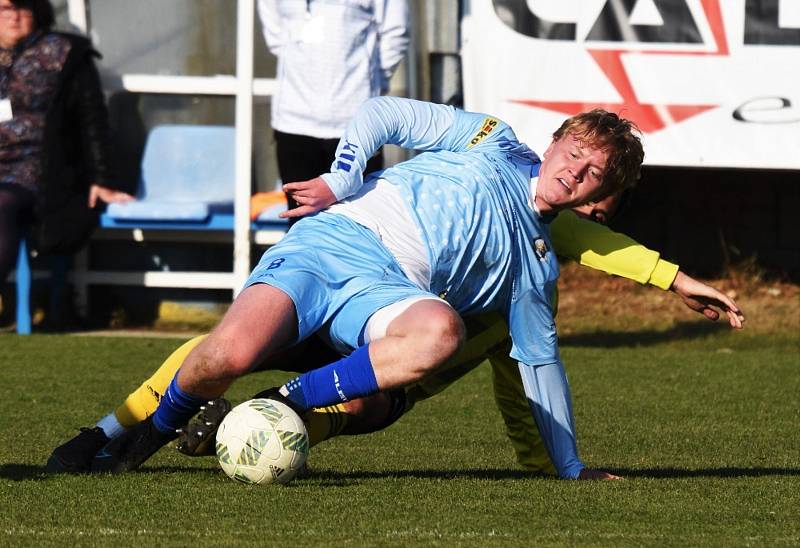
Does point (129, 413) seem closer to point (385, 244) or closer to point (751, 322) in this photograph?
point (385, 244)

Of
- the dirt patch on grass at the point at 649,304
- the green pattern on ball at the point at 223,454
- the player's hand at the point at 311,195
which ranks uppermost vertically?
the player's hand at the point at 311,195

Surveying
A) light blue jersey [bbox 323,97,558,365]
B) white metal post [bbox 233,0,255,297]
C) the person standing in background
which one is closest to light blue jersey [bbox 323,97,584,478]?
light blue jersey [bbox 323,97,558,365]

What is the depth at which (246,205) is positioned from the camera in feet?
31.5

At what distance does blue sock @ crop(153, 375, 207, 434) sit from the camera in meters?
4.57

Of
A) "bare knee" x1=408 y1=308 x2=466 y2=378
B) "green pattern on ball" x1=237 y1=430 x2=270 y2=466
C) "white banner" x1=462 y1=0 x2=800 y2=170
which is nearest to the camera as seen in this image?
"bare knee" x1=408 y1=308 x2=466 y2=378

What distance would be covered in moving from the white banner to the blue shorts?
469cm

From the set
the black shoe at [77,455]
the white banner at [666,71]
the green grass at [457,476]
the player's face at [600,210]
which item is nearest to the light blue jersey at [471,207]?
the player's face at [600,210]

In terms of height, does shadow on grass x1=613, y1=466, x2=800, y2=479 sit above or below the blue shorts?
below

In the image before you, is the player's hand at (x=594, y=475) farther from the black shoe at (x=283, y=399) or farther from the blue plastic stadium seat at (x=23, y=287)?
the blue plastic stadium seat at (x=23, y=287)

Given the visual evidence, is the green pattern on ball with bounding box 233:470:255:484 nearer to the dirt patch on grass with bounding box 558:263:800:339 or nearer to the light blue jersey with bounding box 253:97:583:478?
the light blue jersey with bounding box 253:97:583:478

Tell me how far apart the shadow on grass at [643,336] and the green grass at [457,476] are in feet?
2.83

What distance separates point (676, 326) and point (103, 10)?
14.3 ft

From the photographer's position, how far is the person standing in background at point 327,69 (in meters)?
8.30

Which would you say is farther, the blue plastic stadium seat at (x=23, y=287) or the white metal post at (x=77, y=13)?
the white metal post at (x=77, y=13)
